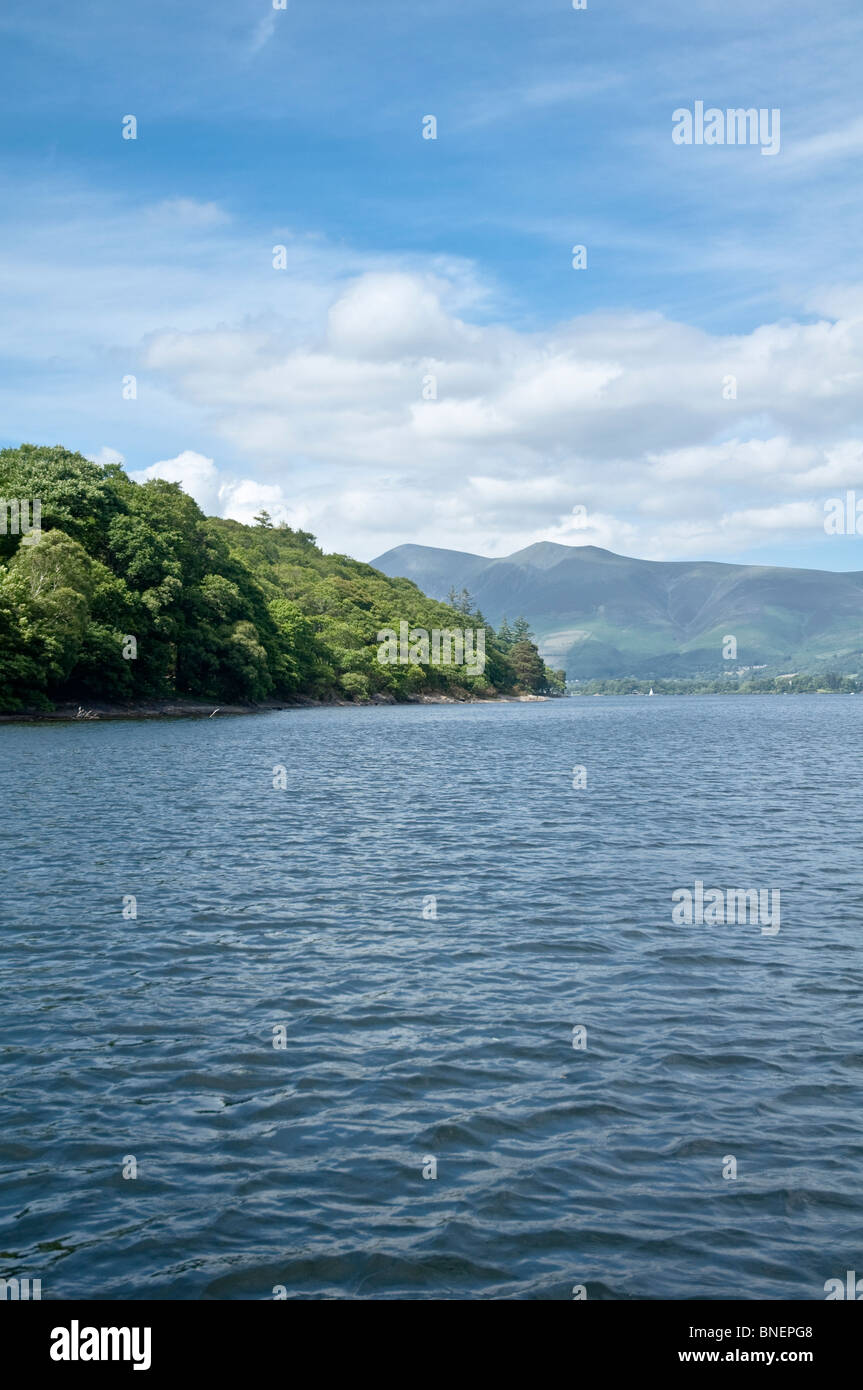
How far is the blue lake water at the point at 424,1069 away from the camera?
1071 centimetres

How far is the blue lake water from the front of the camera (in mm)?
10711

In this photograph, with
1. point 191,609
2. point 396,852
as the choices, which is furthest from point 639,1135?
point 191,609

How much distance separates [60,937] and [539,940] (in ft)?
33.4

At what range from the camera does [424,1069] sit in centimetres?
1542

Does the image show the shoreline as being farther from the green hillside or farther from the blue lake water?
the blue lake water

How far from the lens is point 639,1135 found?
1324cm

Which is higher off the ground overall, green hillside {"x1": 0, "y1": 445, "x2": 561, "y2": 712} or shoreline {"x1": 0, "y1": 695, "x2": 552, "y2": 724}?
green hillside {"x1": 0, "y1": 445, "x2": 561, "y2": 712}

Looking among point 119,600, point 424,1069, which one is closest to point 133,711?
point 119,600

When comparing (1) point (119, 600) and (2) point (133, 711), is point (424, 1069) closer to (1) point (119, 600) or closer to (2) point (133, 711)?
(1) point (119, 600)

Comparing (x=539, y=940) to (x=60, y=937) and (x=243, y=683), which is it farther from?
(x=243, y=683)

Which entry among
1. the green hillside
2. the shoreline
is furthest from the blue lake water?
Answer: the shoreline

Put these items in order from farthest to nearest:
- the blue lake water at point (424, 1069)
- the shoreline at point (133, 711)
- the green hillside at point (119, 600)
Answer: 1. the shoreline at point (133, 711)
2. the green hillside at point (119, 600)
3. the blue lake water at point (424, 1069)

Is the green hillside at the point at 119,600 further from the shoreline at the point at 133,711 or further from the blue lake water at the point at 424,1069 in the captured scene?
the blue lake water at the point at 424,1069

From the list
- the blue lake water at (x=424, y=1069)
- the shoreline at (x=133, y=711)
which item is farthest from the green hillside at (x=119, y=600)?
the blue lake water at (x=424, y=1069)
